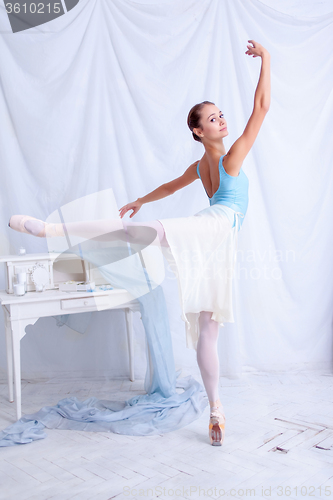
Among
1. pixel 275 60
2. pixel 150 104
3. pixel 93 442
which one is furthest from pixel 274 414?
pixel 275 60

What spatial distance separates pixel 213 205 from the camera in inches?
86.3

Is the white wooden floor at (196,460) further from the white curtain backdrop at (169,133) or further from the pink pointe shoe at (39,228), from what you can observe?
the pink pointe shoe at (39,228)

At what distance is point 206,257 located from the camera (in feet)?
6.91

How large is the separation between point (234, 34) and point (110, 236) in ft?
6.70

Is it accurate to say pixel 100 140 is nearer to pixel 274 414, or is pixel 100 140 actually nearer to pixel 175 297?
pixel 175 297

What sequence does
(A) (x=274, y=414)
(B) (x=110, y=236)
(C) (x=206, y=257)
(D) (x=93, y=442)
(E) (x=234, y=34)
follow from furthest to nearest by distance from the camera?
1. (E) (x=234, y=34)
2. (A) (x=274, y=414)
3. (D) (x=93, y=442)
4. (C) (x=206, y=257)
5. (B) (x=110, y=236)

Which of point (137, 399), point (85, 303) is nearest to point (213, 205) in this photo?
point (85, 303)

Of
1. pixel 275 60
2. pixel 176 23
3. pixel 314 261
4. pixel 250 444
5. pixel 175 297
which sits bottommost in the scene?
pixel 250 444

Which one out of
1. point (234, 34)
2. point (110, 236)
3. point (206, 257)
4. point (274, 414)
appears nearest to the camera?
point (110, 236)

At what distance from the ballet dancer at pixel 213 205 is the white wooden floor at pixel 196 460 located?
0.19 meters

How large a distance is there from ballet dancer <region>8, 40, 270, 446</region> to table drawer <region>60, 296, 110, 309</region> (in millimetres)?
669

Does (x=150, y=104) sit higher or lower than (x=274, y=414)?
higher

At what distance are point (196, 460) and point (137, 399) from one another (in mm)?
764

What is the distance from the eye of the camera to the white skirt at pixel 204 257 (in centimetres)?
205
